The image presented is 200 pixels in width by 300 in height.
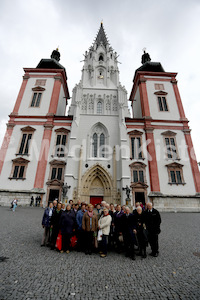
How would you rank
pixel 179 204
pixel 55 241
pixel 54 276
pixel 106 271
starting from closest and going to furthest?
pixel 54 276
pixel 106 271
pixel 55 241
pixel 179 204

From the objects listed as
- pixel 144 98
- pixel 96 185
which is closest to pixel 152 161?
pixel 96 185

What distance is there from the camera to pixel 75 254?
438cm

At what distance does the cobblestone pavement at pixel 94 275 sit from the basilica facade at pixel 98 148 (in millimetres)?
11399

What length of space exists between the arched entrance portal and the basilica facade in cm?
12

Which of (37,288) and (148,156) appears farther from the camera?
(148,156)

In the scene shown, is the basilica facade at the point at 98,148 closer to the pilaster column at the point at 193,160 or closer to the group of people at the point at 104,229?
the pilaster column at the point at 193,160

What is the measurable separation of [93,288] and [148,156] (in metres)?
16.9

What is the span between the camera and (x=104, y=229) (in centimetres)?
435

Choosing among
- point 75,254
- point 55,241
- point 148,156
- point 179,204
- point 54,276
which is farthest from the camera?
point 148,156

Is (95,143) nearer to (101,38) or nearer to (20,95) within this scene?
(20,95)

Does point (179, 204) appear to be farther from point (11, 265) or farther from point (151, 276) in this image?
point (11, 265)

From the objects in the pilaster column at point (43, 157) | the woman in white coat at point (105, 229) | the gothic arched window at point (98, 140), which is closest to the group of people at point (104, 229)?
the woman in white coat at point (105, 229)

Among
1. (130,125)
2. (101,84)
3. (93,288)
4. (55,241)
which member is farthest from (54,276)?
(101,84)

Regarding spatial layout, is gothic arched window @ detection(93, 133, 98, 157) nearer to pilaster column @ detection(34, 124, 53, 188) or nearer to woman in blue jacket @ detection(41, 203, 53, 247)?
Result: pilaster column @ detection(34, 124, 53, 188)
